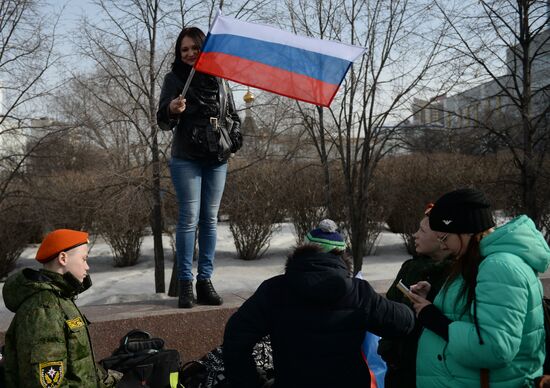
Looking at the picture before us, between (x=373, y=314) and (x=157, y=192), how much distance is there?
15.9ft

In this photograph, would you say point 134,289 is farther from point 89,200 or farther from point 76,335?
point 76,335

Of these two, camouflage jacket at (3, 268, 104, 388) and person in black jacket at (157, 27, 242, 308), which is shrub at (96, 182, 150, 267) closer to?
person in black jacket at (157, 27, 242, 308)

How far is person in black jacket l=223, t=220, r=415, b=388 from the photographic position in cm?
214

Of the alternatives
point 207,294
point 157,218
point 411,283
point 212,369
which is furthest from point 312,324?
point 157,218

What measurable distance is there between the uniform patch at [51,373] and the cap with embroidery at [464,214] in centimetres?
169

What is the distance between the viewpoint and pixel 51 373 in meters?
2.36

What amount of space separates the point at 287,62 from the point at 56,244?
1927mm

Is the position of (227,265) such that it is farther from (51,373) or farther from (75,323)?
(51,373)

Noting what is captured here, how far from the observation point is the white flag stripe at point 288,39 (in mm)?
3598

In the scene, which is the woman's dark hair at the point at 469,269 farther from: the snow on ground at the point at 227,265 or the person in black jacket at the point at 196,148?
the snow on ground at the point at 227,265

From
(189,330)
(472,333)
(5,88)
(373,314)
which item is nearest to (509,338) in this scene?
(472,333)

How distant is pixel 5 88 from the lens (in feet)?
25.4

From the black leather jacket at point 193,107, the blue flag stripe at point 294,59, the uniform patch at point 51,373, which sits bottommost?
the uniform patch at point 51,373

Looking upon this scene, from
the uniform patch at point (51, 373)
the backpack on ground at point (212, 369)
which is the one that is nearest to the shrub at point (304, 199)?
the backpack on ground at point (212, 369)
